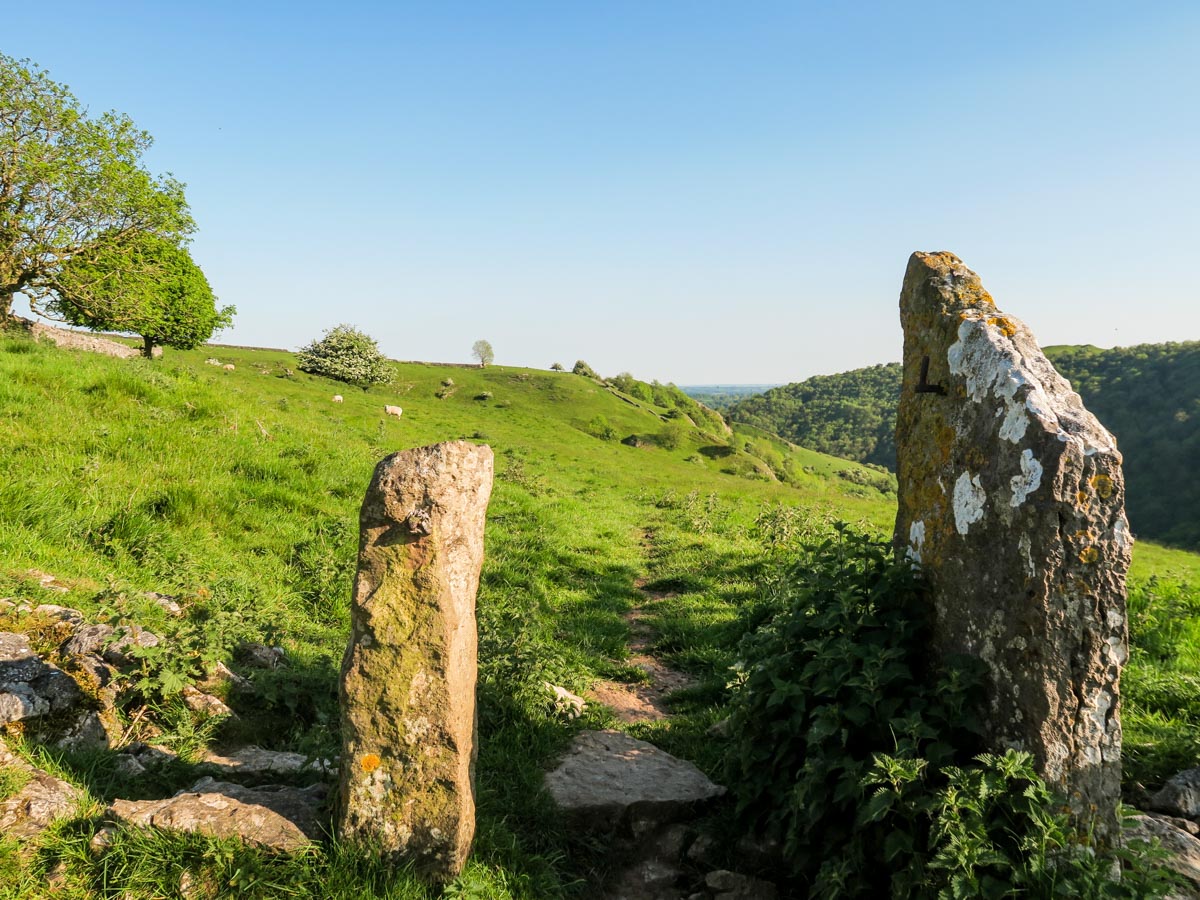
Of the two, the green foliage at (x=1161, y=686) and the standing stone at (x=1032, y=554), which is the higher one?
the standing stone at (x=1032, y=554)

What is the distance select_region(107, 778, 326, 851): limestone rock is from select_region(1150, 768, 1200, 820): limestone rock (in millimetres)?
5972

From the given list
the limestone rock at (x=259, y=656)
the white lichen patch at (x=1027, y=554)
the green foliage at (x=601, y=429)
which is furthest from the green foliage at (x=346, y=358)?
the white lichen patch at (x=1027, y=554)

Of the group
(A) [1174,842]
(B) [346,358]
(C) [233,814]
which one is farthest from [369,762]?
(B) [346,358]

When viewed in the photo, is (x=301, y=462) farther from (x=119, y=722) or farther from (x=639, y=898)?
(x=639, y=898)

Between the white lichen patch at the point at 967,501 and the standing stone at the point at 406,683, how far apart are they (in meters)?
3.40

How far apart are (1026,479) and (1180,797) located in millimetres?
3022

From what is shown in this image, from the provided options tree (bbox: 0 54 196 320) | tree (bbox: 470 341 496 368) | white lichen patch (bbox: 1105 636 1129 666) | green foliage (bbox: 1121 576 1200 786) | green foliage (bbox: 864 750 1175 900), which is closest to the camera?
green foliage (bbox: 864 750 1175 900)

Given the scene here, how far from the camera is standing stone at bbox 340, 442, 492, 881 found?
401cm

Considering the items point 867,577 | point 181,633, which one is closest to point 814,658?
point 867,577

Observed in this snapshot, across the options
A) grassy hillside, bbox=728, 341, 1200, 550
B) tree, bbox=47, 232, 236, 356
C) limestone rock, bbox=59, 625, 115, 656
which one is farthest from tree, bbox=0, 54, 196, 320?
grassy hillside, bbox=728, 341, 1200, 550

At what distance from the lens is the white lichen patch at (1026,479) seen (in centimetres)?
382

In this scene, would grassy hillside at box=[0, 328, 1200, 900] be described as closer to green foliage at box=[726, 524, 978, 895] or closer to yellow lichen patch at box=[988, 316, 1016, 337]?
green foliage at box=[726, 524, 978, 895]

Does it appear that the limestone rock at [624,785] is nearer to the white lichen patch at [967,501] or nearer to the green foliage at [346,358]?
the white lichen patch at [967,501]

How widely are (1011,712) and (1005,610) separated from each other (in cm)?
60
